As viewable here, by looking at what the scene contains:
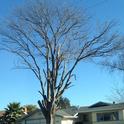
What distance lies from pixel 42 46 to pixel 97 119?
31.9 meters

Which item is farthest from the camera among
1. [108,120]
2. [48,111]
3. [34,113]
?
[34,113]

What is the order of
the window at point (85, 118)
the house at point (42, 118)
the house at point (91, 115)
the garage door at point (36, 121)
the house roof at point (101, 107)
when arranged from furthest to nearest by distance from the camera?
the garage door at point (36, 121)
the window at point (85, 118)
the house at point (42, 118)
the house at point (91, 115)
the house roof at point (101, 107)

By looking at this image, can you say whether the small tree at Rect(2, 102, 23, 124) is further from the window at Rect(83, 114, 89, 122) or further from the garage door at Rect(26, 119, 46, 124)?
the window at Rect(83, 114, 89, 122)

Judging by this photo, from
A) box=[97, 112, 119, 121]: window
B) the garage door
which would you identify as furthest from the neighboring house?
the garage door

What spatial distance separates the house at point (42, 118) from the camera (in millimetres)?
58781

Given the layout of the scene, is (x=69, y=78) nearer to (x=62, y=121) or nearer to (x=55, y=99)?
(x=55, y=99)

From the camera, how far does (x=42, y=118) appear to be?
62.0m

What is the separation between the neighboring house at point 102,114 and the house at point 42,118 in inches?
71.0

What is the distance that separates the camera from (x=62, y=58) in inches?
1145

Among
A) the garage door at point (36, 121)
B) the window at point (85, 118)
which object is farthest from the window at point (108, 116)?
the garage door at point (36, 121)

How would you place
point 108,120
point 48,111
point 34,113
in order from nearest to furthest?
point 48,111
point 108,120
point 34,113

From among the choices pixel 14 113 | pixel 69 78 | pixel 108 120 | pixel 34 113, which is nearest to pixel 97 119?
pixel 108 120

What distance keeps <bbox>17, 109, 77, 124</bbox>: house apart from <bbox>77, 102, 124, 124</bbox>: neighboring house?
5.91 feet

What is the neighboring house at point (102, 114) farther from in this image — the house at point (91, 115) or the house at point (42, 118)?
the house at point (42, 118)
